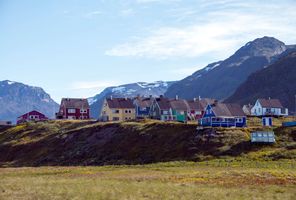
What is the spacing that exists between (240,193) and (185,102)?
4208 inches

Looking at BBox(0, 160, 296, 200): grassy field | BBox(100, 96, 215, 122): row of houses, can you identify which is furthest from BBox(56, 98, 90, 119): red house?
BBox(0, 160, 296, 200): grassy field

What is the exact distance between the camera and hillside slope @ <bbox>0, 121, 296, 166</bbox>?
8275 centimetres

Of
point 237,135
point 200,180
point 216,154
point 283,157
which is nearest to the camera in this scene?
point 200,180

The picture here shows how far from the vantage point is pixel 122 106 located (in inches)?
5915

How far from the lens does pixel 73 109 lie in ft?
545

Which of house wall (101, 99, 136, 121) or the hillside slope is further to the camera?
house wall (101, 99, 136, 121)

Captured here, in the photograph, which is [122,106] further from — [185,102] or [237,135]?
[237,135]

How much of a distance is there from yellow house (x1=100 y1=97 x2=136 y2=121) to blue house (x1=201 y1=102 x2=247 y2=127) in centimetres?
4579

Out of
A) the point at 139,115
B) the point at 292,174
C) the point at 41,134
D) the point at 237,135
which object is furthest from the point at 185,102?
the point at 292,174

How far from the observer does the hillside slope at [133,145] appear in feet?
271

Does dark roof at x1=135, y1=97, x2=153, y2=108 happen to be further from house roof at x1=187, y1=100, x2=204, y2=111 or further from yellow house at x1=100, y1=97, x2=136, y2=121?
house roof at x1=187, y1=100, x2=204, y2=111

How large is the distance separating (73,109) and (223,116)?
73688 millimetres

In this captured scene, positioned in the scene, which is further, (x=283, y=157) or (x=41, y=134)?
(x=41, y=134)

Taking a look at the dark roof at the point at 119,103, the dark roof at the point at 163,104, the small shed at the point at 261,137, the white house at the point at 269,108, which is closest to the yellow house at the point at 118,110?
the dark roof at the point at 119,103
